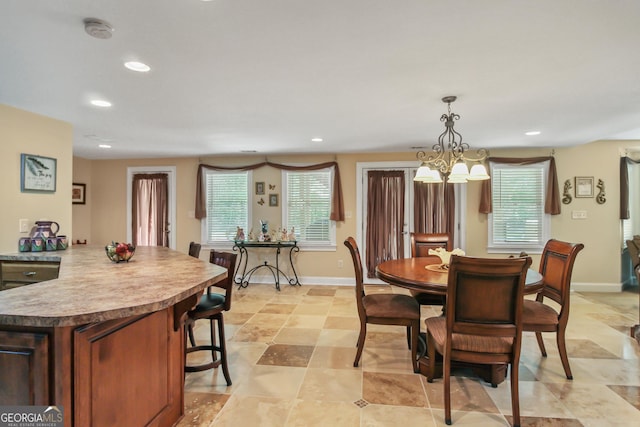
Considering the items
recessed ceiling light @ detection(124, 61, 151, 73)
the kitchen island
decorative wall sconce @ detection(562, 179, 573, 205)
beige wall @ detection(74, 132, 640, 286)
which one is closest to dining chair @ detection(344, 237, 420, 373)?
the kitchen island

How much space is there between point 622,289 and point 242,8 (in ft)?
21.1

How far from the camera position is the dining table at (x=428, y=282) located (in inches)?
88.4

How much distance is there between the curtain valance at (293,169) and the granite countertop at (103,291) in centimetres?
327

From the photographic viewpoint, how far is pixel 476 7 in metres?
1.58

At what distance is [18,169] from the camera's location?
3080mm

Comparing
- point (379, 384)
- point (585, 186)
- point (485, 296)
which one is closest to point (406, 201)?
point (585, 186)

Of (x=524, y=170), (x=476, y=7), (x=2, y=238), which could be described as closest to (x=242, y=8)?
(x=476, y=7)

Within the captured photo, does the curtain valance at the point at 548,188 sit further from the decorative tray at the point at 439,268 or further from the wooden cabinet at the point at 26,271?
the wooden cabinet at the point at 26,271

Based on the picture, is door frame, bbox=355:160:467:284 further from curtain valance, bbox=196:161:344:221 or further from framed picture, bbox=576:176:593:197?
framed picture, bbox=576:176:593:197

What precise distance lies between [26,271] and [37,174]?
3.32ft

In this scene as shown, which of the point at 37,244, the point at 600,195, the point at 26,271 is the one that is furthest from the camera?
the point at 600,195

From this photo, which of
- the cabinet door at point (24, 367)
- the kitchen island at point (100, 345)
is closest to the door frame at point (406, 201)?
the kitchen island at point (100, 345)

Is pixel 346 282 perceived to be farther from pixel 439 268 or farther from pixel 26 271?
pixel 26 271

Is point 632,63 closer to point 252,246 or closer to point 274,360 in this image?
point 274,360
